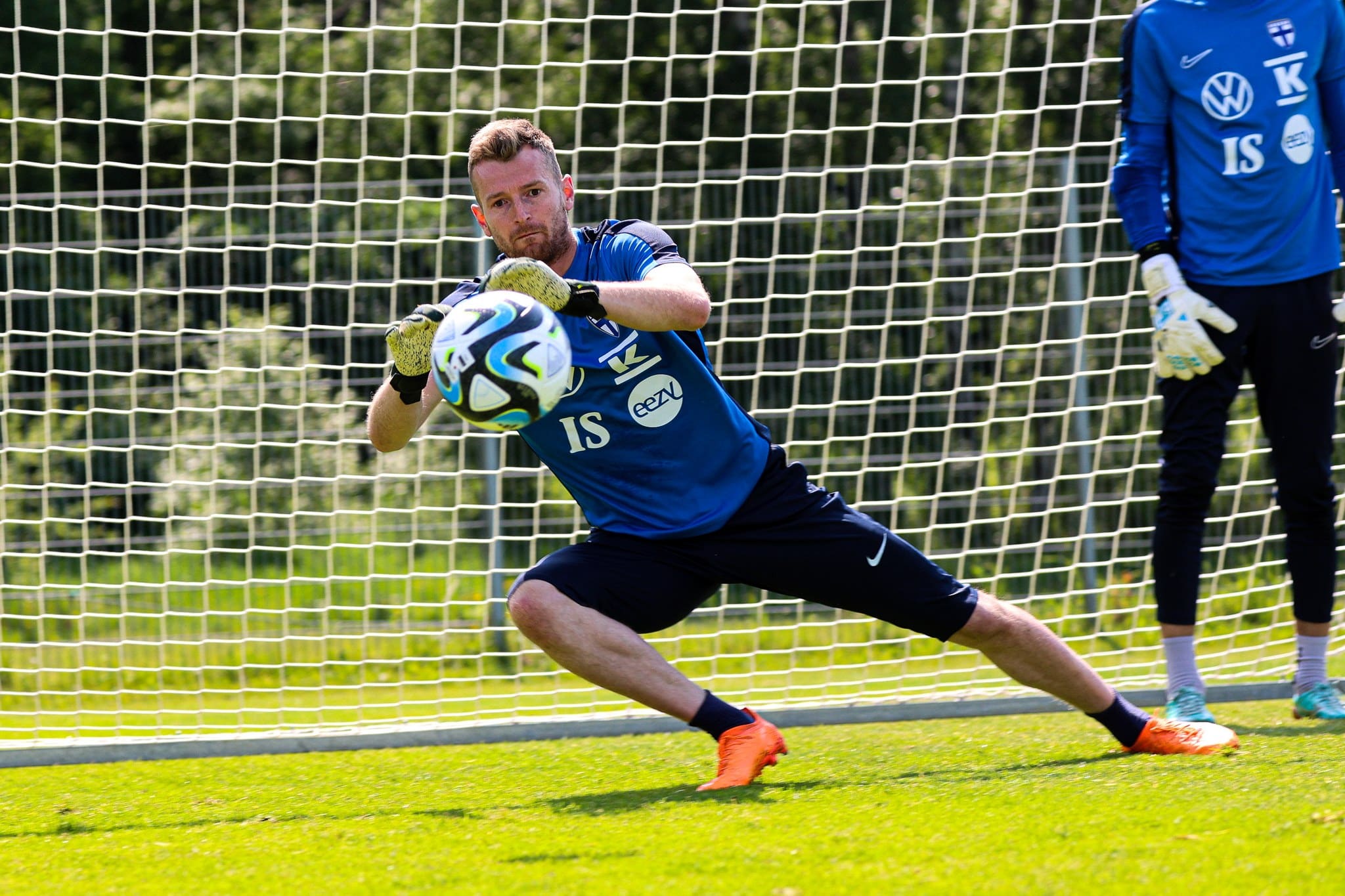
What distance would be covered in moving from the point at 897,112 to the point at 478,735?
7341mm

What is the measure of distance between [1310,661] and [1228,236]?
1.28m

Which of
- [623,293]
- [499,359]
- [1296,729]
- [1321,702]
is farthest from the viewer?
[1321,702]

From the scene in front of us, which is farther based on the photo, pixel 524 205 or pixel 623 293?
pixel 524 205

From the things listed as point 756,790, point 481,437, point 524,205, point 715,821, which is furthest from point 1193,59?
point 481,437

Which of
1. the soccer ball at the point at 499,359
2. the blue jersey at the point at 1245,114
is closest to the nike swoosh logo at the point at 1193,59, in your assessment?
the blue jersey at the point at 1245,114

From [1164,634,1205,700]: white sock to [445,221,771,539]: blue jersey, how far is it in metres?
1.37

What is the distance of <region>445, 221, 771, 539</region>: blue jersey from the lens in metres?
3.64

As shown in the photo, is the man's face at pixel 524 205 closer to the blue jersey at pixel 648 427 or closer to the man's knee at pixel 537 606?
the blue jersey at pixel 648 427

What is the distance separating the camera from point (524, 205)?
3602 mm

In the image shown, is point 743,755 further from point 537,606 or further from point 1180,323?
point 1180,323

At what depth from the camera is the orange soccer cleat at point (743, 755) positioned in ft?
11.5

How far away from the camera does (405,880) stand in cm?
274

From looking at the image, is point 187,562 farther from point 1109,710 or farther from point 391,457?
point 1109,710

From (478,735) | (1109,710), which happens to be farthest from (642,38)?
(1109,710)
